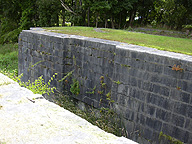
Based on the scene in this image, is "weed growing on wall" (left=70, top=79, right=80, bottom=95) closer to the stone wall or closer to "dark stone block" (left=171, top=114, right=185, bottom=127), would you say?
the stone wall

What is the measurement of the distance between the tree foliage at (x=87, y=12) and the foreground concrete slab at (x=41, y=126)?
16.3 metres

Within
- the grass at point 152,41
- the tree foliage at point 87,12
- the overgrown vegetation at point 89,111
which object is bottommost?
the overgrown vegetation at point 89,111

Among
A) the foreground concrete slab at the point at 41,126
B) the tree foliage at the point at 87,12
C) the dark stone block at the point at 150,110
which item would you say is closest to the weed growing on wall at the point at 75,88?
the dark stone block at the point at 150,110

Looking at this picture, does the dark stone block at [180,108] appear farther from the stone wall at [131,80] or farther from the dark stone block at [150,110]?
the dark stone block at [150,110]

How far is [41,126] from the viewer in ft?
7.16

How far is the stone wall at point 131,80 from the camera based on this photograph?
5148 millimetres

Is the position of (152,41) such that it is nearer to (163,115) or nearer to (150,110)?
(150,110)

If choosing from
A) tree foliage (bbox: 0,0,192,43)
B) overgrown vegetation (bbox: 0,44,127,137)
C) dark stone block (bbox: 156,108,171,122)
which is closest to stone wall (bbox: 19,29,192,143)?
dark stone block (bbox: 156,108,171,122)

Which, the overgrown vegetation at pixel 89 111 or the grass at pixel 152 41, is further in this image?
the grass at pixel 152 41

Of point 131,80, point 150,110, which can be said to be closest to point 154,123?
point 150,110

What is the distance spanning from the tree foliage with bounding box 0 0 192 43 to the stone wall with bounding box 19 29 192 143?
1180 centimetres

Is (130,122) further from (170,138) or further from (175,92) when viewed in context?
(175,92)

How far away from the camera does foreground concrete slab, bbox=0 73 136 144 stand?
6.51ft

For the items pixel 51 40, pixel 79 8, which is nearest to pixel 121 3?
pixel 79 8
